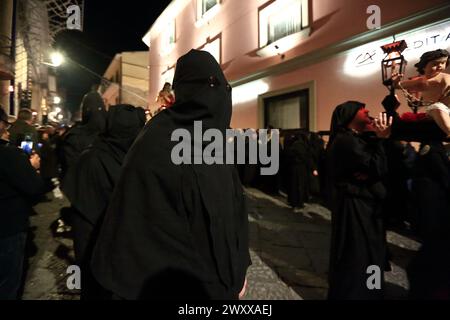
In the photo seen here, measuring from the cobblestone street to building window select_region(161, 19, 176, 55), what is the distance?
12868mm

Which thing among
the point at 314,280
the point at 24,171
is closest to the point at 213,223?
the point at 24,171

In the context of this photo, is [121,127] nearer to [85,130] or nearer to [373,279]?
[85,130]

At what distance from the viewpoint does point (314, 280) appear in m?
3.43

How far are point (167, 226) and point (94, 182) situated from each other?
1.32 meters

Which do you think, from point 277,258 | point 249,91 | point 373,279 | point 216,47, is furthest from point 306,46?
point 373,279

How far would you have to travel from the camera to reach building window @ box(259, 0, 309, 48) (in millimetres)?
8492

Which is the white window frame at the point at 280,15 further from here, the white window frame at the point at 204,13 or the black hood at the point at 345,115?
the black hood at the point at 345,115

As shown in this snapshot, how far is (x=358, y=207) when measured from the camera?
275 cm

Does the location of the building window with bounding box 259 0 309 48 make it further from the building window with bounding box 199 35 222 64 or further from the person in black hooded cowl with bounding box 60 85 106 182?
the person in black hooded cowl with bounding box 60 85 106 182

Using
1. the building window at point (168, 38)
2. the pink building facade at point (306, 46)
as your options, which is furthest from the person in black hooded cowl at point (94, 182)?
the building window at point (168, 38)

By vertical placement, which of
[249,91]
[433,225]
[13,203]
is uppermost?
[249,91]

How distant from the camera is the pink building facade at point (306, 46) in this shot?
6023mm

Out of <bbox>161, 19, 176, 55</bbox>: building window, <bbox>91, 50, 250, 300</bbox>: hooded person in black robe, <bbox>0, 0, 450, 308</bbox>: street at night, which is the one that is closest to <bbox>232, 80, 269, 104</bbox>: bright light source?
<bbox>0, 0, 450, 308</bbox>: street at night

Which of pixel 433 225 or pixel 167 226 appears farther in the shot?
pixel 433 225
